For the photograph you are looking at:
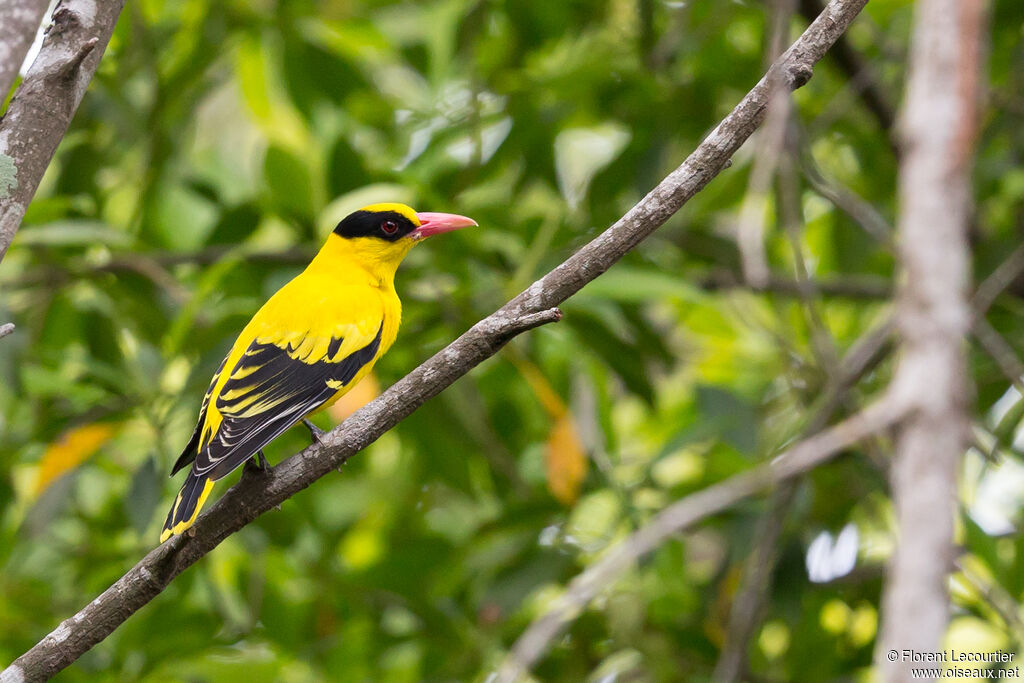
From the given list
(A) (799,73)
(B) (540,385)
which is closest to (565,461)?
(B) (540,385)

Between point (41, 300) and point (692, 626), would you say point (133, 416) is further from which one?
point (692, 626)

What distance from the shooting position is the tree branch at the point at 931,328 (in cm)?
92

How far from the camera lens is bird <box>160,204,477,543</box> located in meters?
2.59

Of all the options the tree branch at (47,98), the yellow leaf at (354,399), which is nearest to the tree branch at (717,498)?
the tree branch at (47,98)

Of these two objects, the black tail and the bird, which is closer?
the black tail

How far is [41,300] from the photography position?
378cm

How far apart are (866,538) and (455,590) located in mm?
1837

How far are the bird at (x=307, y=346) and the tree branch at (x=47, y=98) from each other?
79 centimetres

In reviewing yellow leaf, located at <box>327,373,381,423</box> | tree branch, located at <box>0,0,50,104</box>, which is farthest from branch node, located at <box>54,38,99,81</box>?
yellow leaf, located at <box>327,373,381,423</box>

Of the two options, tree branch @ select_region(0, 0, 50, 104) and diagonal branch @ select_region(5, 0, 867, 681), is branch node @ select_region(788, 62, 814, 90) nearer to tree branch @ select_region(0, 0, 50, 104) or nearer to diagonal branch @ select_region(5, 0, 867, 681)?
diagonal branch @ select_region(5, 0, 867, 681)

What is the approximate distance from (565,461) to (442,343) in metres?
0.67

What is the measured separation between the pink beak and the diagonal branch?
1397 millimetres

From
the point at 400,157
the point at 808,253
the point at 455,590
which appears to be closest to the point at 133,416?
the point at 455,590

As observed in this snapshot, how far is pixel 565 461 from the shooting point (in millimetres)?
3420
